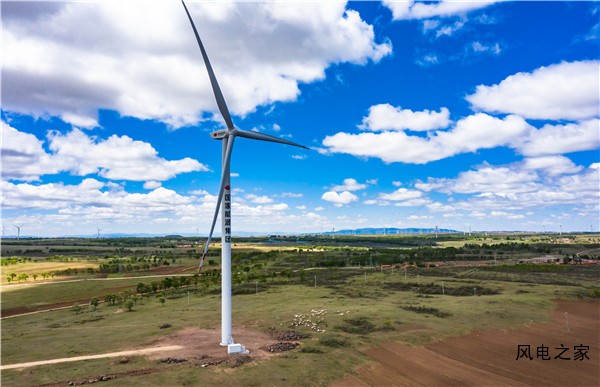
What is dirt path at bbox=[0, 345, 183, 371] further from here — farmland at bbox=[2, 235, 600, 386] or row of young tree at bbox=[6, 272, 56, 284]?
row of young tree at bbox=[6, 272, 56, 284]

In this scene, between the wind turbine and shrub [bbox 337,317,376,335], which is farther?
shrub [bbox 337,317,376,335]

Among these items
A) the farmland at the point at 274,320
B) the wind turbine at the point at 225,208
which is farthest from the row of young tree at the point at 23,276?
the wind turbine at the point at 225,208

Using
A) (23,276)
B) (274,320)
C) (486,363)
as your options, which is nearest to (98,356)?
(274,320)

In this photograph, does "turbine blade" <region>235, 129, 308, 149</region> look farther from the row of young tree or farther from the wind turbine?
the row of young tree

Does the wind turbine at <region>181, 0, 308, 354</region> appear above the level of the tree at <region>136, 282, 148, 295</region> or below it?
above

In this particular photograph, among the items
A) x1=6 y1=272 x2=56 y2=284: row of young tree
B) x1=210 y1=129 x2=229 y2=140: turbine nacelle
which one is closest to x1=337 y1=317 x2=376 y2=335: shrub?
x1=210 y1=129 x2=229 y2=140: turbine nacelle

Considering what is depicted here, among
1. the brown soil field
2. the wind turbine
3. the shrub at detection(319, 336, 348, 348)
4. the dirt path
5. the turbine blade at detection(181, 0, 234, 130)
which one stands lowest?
the brown soil field

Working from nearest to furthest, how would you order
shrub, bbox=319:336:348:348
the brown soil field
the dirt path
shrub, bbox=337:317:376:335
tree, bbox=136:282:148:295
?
1. the brown soil field
2. the dirt path
3. shrub, bbox=319:336:348:348
4. shrub, bbox=337:317:376:335
5. tree, bbox=136:282:148:295

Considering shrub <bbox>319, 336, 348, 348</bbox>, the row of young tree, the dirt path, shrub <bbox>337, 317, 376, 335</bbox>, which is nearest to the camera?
the dirt path

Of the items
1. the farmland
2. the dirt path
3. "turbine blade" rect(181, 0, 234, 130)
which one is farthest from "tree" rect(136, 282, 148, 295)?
"turbine blade" rect(181, 0, 234, 130)

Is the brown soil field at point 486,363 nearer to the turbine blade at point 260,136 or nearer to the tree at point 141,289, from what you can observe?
the turbine blade at point 260,136
